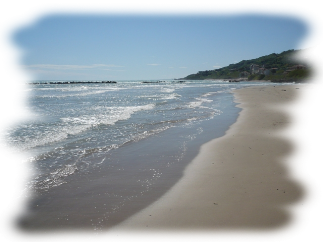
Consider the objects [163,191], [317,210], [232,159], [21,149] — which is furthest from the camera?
[21,149]

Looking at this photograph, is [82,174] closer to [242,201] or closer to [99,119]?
[242,201]

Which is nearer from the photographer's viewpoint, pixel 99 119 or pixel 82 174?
pixel 82 174

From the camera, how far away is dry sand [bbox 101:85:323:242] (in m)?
3.41

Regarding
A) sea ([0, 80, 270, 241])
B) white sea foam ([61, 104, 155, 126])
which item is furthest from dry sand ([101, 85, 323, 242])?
white sea foam ([61, 104, 155, 126])

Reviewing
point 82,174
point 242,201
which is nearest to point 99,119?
point 82,174

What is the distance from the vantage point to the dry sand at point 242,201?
3412mm

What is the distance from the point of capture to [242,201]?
427 cm

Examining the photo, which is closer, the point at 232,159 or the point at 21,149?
the point at 232,159

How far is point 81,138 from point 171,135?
371 cm

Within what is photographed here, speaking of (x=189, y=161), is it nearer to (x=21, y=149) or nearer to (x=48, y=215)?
(x=48, y=215)

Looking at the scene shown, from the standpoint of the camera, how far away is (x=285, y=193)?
4.48 metres

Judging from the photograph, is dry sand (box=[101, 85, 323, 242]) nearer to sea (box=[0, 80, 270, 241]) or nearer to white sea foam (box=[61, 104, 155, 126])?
sea (box=[0, 80, 270, 241])

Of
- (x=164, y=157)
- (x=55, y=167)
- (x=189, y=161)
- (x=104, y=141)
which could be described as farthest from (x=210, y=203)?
(x=104, y=141)

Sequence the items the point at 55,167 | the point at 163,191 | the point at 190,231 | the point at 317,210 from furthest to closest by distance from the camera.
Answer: the point at 55,167 → the point at 163,191 → the point at 317,210 → the point at 190,231
